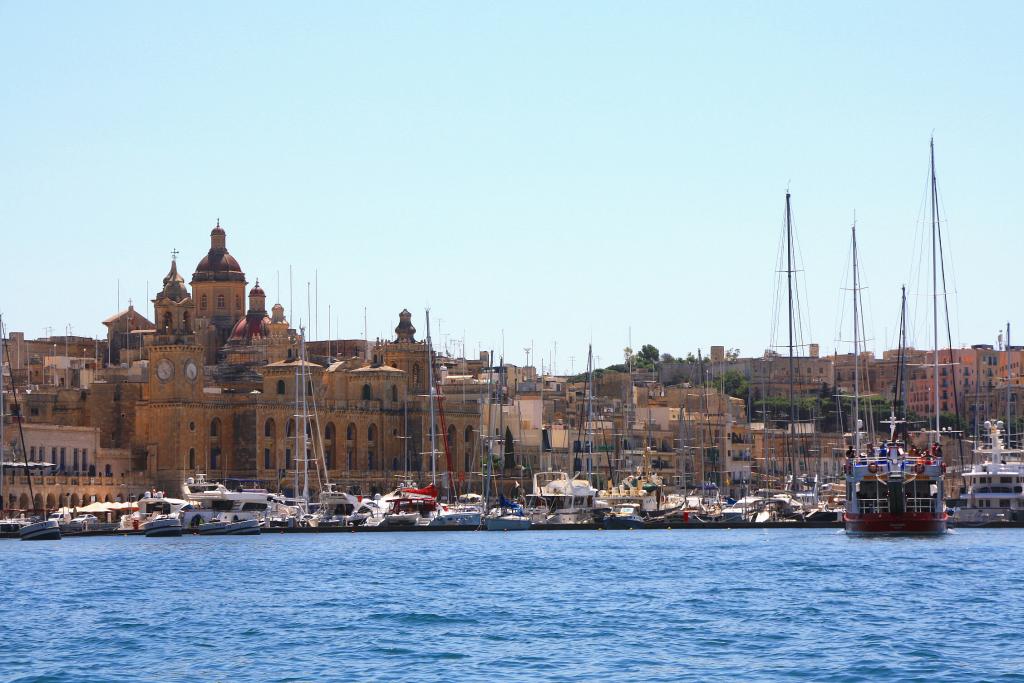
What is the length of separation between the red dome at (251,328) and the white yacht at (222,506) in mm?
43108

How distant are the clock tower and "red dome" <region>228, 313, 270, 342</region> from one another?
1843cm

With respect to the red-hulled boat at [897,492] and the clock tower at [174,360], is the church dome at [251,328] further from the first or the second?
the red-hulled boat at [897,492]

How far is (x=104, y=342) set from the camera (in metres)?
147

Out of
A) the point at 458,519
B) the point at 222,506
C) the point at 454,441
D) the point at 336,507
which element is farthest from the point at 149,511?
the point at 454,441

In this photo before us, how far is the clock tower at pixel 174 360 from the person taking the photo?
111m

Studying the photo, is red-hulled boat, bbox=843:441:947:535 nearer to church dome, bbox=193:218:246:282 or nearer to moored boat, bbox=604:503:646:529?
moored boat, bbox=604:503:646:529

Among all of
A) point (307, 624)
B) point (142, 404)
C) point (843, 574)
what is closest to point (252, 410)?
point (142, 404)

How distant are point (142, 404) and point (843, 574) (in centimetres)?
6351

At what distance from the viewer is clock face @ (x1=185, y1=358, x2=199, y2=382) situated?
111 metres

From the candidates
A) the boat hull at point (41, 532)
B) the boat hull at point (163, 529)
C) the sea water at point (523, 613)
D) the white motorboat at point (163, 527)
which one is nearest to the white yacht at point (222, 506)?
the white motorboat at point (163, 527)

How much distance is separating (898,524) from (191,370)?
171 feet

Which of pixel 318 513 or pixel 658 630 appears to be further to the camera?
pixel 318 513

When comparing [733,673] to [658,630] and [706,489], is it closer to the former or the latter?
[658,630]

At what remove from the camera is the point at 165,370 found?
363 feet
